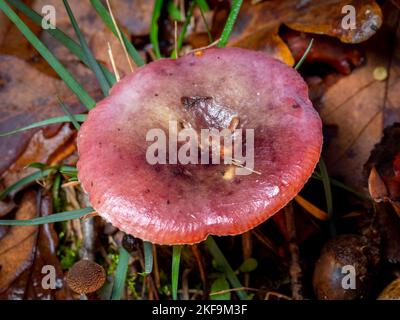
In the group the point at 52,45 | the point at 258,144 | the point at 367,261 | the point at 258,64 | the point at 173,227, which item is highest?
the point at 52,45

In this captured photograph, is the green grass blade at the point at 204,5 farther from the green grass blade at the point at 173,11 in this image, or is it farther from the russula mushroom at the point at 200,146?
the russula mushroom at the point at 200,146

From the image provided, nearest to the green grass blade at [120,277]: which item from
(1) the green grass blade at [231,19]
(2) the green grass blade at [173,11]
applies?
(1) the green grass blade at [231,19]

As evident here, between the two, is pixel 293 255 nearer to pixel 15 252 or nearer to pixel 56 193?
pixel 56 193

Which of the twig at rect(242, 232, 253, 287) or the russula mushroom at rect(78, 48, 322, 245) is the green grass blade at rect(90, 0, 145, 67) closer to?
the russula mushroom at rect(78, 48, 322, 245)
